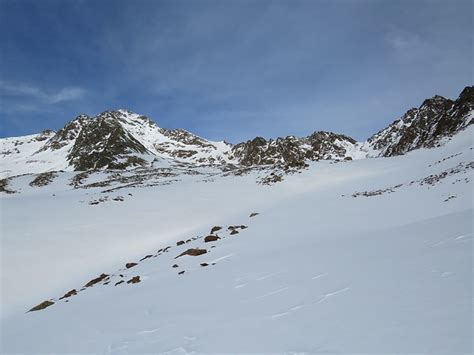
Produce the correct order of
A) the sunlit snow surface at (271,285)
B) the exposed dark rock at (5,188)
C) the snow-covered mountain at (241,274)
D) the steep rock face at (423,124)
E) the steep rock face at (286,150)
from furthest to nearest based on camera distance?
the steep rock face at (286,150)
the steep rock face at (423,124)
the exposed dark rock at (5,188)
the snow-covered mountain at (241,274)
the sunlit snow surface at (271,285)

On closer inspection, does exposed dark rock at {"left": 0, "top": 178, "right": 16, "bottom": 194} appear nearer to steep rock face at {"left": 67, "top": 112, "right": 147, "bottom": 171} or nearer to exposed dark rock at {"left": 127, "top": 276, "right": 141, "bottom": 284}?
steep rock face at {"left": 67, "top": 112, "right": 147, "bottom": 171}

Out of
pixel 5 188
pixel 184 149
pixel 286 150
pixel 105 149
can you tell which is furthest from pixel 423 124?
pixel 5 188

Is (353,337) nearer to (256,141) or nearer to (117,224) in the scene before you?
(117,224)

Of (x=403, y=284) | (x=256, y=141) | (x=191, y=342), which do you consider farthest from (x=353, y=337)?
(x=256, y=141)

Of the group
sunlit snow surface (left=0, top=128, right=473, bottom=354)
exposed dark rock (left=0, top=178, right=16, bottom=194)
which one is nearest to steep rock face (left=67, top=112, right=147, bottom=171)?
exposed dark rock (left=0, top=178, right=16, bottom=194)

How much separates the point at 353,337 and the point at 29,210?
27.1m

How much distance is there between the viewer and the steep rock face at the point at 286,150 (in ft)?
551

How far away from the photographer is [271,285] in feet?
22.1

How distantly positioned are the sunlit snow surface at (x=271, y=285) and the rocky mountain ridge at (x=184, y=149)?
75.2 metres

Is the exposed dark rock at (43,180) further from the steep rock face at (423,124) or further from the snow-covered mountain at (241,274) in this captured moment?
the steep rock face at (423,124)

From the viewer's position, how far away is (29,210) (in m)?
23.9

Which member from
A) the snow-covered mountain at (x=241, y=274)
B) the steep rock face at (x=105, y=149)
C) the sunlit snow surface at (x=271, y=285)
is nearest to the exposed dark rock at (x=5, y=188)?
the steep rock face at (x=105, y=149)

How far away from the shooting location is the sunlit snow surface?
401 centimetres

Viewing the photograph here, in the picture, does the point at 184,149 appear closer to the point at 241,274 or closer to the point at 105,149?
the point at 105,149
